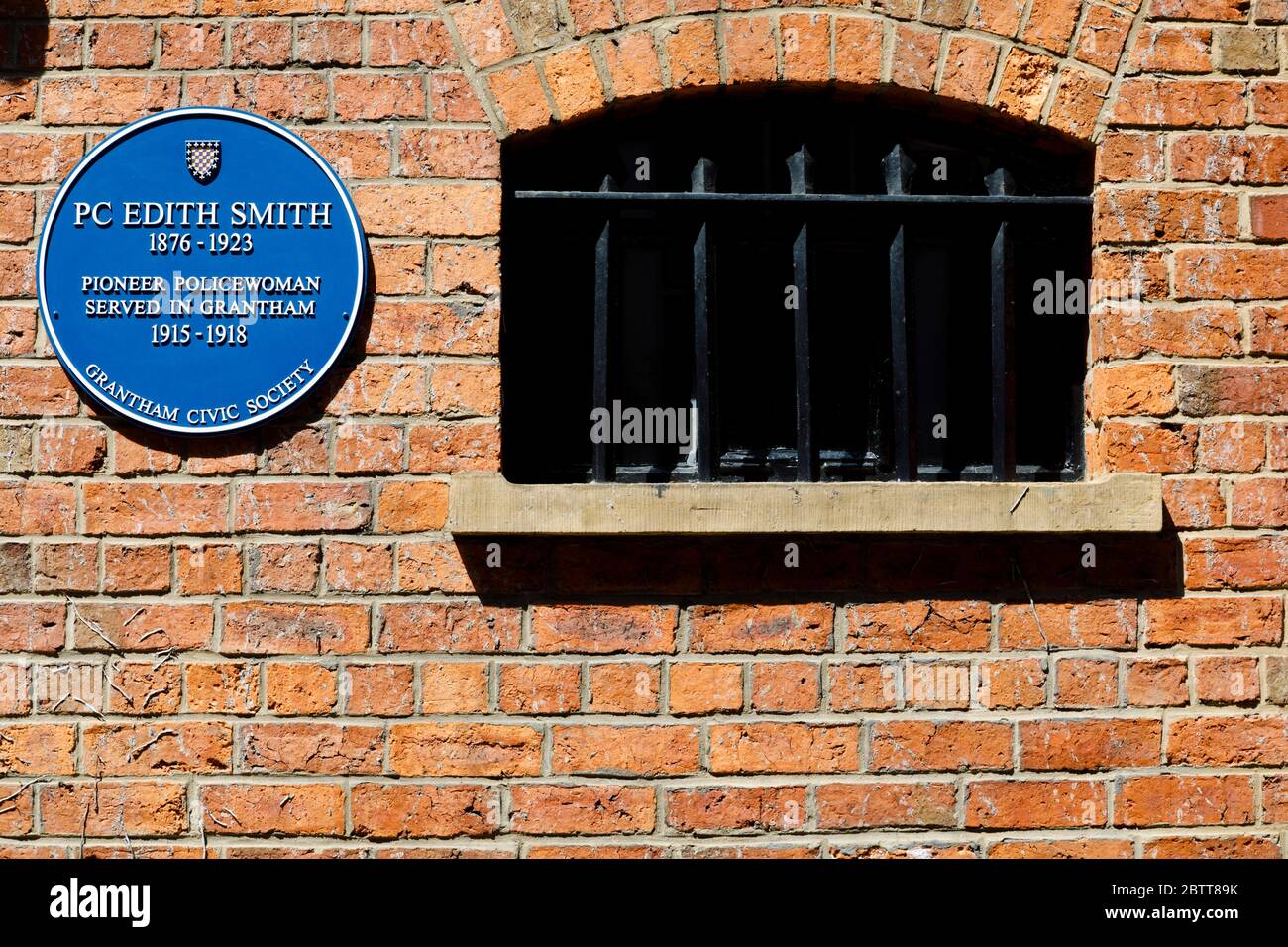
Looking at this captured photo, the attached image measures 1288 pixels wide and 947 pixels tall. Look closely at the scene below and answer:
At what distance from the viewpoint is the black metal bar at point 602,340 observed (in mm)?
3086

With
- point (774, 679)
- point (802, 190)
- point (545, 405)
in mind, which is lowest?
point (774, 679)

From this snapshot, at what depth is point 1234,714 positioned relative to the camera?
2977 millimetres

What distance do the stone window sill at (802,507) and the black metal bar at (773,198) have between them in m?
0.78

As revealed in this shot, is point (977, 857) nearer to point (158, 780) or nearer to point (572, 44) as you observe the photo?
point (158, 780)

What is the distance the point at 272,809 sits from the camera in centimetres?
291

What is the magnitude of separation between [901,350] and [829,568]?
2.07 feet

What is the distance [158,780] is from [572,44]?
2176 mm

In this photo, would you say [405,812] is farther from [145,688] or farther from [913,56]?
[913,56]

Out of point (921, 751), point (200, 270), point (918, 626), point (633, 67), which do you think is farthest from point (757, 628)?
point (200, 270)

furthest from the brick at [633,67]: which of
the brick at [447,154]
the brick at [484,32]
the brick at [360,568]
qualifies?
the brick at [360,568]

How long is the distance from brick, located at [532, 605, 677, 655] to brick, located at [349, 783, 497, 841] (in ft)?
1.62

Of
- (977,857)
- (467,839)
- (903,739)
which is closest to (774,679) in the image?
(903,739)

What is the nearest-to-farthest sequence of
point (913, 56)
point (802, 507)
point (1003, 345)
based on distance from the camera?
point (802, 507) → point (913, 56) → point (1003, 345)

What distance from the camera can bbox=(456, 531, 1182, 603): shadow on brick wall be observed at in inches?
116
